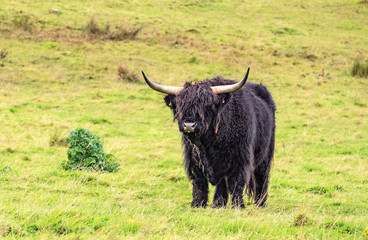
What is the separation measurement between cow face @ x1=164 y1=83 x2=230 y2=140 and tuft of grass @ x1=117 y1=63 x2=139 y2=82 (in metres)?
11.9

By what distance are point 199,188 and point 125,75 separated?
1214cm

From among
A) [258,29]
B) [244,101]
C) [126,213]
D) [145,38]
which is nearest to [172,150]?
[244,101]

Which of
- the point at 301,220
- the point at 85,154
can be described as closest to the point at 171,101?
the point at 301,220

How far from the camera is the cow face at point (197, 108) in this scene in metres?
5.64

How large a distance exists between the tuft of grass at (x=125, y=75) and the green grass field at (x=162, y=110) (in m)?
0.18

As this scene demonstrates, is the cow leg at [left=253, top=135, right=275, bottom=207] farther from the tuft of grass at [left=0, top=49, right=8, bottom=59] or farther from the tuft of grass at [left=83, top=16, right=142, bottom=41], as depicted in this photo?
the tuft of grass at [left=83, top=16, right=142, bottom=41]

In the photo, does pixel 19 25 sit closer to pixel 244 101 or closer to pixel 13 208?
pixel 244 101

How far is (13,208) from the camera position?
14.3 ft

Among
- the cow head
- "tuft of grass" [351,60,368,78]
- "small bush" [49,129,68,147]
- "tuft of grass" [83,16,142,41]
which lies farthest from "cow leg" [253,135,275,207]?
"tuft of grass" [83,16,142,41]

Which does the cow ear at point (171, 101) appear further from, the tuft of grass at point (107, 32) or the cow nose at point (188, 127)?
the tuft of grass at point (107, 32)

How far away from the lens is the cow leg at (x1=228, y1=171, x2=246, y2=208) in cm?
632

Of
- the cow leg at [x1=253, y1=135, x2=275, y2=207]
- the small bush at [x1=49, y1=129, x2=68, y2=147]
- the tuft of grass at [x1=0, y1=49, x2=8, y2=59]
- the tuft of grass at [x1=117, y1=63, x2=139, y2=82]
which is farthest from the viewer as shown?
the tuft of grass at [x1=0, y1=49, x2=8, y2=59]

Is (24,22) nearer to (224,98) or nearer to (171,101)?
(171,101)

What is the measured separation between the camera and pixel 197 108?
575 cm
